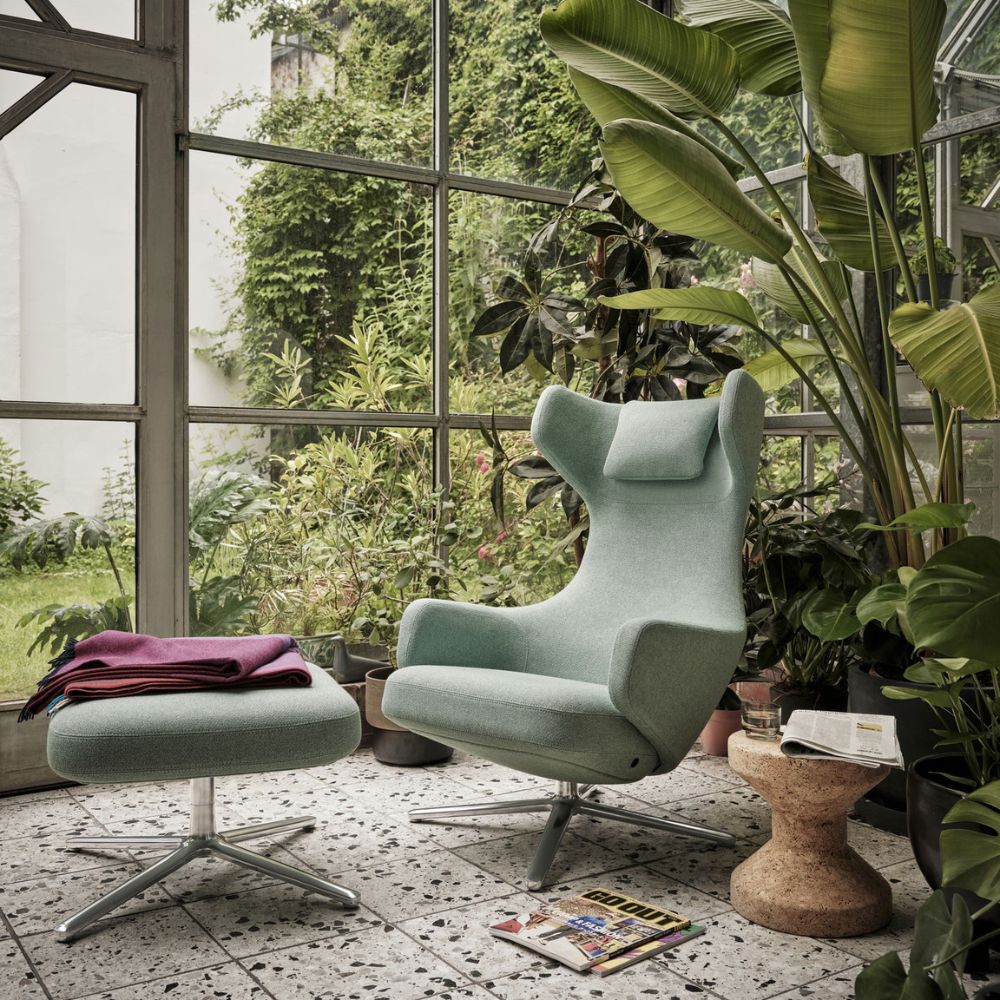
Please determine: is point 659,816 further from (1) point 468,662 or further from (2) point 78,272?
(2) point 78,272

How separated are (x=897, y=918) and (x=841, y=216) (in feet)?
5.27

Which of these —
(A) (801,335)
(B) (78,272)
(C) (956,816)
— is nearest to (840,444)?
(A) (801,335)

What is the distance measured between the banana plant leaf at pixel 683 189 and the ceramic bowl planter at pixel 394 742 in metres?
1.59

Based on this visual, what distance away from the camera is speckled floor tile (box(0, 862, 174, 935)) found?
2.11 meters

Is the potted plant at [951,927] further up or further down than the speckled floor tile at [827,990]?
further up

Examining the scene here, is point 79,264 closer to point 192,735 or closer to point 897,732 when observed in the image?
point 192,735

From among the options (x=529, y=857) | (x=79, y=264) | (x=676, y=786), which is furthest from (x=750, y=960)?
(x=79, y=264)

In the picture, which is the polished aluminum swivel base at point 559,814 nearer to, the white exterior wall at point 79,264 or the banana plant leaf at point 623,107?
the white exterior wall at point 79,264

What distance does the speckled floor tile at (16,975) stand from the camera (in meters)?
1.81

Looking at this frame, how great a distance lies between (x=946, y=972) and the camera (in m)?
1.44

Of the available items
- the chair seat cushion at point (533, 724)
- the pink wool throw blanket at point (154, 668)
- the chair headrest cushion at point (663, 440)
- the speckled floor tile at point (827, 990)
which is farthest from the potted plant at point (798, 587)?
the pink wool throw blanket at point (154, 668)

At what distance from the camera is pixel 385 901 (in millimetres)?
2215

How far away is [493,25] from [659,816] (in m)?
2.80

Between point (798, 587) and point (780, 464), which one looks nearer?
point (798, 587)
